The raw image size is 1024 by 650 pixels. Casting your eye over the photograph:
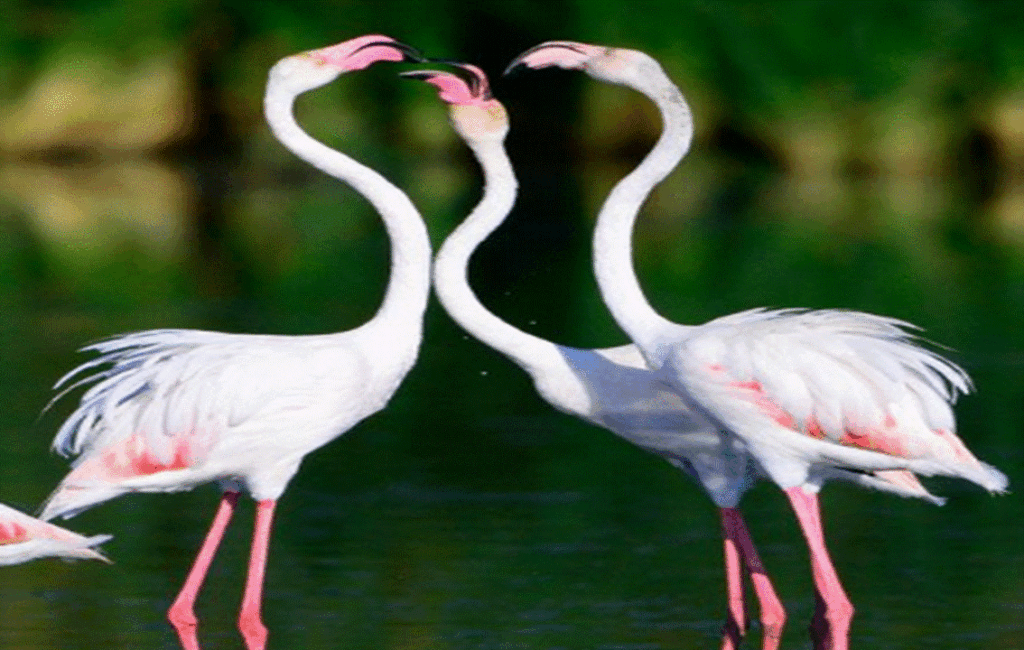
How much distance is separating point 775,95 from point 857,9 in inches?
36.4

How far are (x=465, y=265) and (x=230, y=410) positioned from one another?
0.88m

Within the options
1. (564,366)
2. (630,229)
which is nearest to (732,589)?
(564,366)

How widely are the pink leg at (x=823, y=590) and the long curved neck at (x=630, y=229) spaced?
59cm

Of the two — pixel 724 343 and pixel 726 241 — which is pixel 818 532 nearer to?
pixel 724 343

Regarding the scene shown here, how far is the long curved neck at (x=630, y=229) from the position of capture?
795 centimetres

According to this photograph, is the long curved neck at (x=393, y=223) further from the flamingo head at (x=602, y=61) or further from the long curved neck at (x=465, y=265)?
the flamingo head at (x=602, y=61)

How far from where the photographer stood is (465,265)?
8156 mm

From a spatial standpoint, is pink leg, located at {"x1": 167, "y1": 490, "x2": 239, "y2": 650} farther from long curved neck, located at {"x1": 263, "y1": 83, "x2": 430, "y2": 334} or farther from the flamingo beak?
the flamingo beak

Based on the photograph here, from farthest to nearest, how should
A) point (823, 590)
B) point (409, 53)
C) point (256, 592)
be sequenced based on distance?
point (409, 53) < point (256, 592) < point (823, 590)

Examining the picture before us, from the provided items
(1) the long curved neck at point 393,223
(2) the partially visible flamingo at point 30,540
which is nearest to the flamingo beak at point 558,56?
(1) the long curved neck at point 393,223

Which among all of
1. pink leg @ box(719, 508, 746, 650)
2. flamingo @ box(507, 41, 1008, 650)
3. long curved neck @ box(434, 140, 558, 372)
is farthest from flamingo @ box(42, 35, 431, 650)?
pink leg @ box(719, 508, 746, 650)

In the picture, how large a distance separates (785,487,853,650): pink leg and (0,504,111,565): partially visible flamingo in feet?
6.32

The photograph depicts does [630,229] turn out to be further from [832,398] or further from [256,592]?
[256,592]

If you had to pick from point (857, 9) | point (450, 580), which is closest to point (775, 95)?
point (857, 9)
